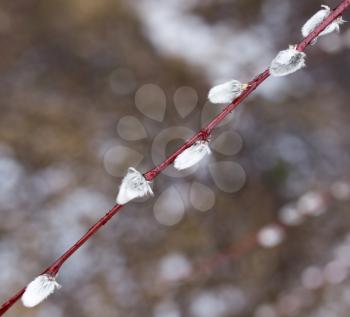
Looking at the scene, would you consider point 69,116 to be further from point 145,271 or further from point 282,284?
point 282,284

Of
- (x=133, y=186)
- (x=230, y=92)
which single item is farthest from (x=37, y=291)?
(x=230, y=92)

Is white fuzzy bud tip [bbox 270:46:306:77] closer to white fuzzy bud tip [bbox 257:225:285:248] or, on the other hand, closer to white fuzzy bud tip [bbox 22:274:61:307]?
white fuzzy bud tip [bbox 22:274:61:307]

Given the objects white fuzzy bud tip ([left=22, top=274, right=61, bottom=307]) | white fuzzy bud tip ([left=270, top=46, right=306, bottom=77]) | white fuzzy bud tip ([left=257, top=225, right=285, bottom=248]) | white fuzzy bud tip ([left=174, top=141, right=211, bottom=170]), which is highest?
white fuzzy bud tip ([left=257, top=225, right=285, bottom=248])

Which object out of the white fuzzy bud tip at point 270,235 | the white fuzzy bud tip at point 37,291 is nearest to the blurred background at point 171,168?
the white fuzzy bud tip at point 270,235

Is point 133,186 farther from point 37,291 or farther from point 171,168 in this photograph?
point 171,168

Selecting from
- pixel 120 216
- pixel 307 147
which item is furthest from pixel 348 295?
pixel 120 216

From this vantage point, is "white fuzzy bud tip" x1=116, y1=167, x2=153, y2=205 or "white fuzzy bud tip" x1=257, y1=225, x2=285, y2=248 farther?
"white fuzzy bud tip" x1=257, y1=225, x2=285, y2=248

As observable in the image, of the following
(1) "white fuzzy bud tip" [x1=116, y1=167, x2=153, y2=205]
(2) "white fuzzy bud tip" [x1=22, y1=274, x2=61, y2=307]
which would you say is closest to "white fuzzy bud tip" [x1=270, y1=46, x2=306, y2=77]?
(1) "white fuzzy bud tip" [x1=116, y1=167, x2=153, y2=205]

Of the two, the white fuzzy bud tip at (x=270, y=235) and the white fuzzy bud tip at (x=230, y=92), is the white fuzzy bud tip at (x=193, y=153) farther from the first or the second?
the white fuzzy bud tip at (x=270, y=235)
